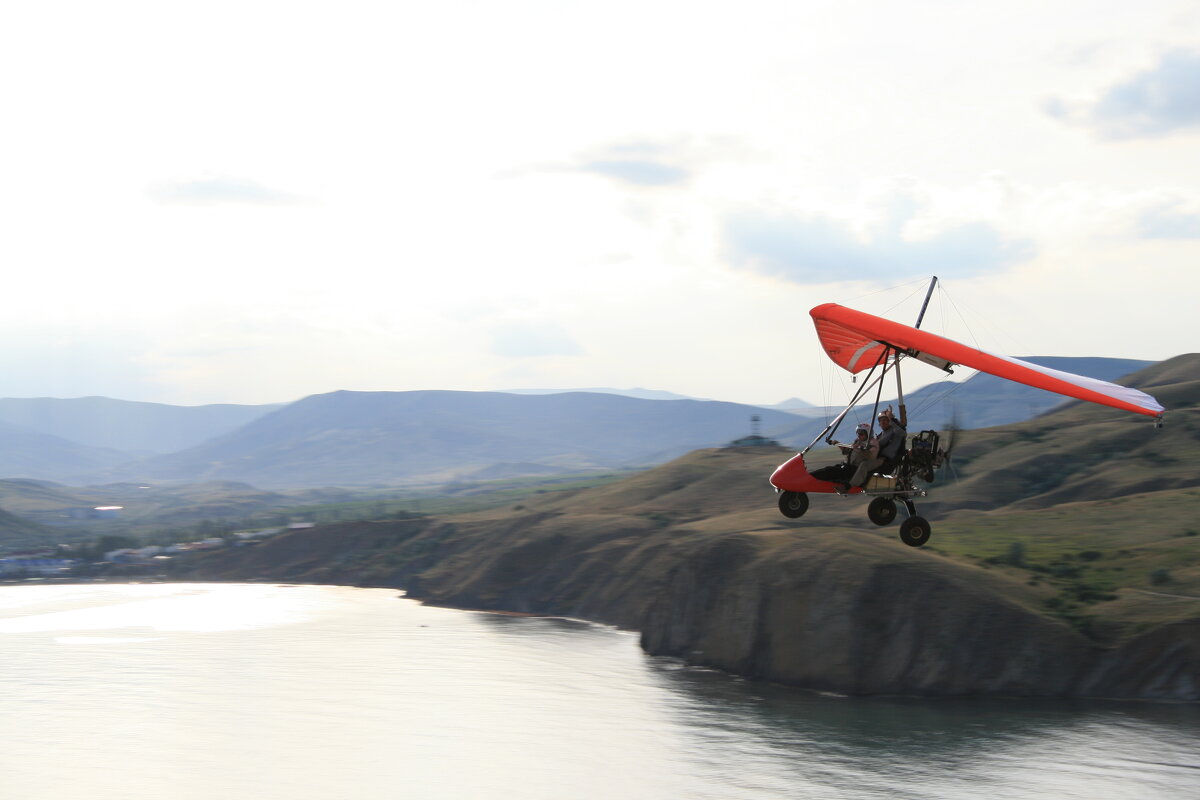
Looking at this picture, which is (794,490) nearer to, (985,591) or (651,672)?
(985,591)

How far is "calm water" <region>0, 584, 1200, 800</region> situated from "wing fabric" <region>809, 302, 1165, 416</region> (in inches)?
2586

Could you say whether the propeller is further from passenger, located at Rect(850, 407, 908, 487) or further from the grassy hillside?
the grassy hillside

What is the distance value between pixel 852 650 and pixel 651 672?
29.9m

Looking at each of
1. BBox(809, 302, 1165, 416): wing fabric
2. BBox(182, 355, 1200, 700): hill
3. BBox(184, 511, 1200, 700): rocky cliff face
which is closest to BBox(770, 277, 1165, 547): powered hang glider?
BBox(809, 302, 1165, 416): wing fabric

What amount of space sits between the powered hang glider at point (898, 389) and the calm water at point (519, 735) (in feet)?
208

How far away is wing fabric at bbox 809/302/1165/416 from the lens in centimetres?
3098

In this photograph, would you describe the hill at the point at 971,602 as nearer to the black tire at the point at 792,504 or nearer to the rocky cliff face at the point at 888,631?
the rocky cliff face at the point at 888,631

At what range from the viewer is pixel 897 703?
123438 mm

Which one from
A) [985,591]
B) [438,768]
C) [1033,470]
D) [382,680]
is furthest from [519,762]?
[1033,470]

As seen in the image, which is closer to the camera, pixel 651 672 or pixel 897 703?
pixel 897 703

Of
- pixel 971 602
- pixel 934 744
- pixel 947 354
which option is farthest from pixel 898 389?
pixel 971 602

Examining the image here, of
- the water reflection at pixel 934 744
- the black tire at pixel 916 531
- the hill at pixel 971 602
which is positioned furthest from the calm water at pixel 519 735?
the black tire at pixel 916 531

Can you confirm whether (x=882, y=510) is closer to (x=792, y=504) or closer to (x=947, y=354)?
(x=792, y=504)

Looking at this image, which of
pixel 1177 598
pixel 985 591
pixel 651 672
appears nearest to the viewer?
pixel 1177 598
